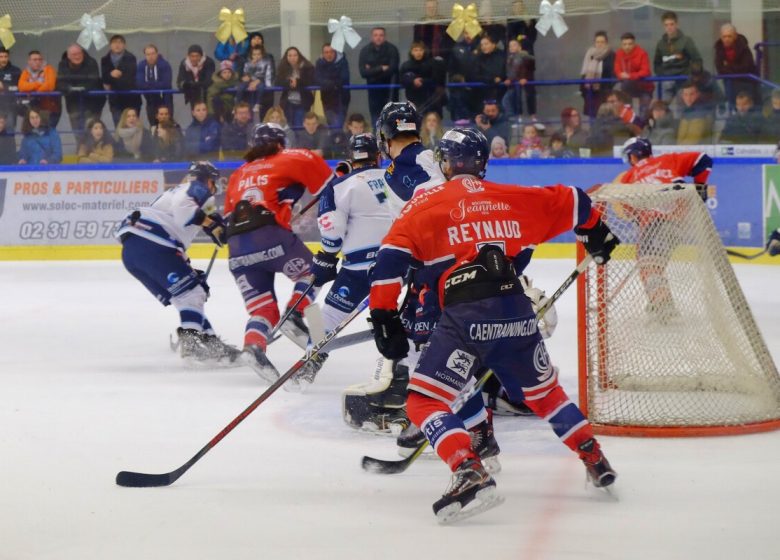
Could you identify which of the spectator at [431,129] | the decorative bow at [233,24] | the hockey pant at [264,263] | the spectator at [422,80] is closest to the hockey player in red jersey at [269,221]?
the hockey pant at [264,263]

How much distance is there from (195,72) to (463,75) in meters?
2.49

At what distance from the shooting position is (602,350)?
3955 mm

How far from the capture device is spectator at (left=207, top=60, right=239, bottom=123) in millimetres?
10211

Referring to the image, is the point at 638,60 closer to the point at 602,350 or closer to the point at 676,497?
the point at 602,350

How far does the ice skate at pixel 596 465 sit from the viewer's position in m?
3.03

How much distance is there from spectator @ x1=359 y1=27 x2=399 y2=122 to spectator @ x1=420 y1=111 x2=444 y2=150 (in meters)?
0.44

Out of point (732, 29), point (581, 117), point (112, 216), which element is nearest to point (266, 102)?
point (112, 216)

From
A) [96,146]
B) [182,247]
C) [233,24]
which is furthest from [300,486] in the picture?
[233,24]

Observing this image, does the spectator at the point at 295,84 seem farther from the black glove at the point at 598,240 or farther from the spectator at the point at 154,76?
the black glove at the point at 598,240

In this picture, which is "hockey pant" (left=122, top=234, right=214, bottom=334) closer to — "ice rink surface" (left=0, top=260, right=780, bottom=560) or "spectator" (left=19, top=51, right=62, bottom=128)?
"ice rink surface" (left=0, top=260, right=780, bottom=560)

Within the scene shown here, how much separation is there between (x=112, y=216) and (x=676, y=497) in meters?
7.47

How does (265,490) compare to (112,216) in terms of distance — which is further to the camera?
(112,216)

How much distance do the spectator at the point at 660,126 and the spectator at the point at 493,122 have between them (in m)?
1.16

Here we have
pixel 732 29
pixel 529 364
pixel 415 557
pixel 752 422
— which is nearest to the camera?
pixel 415 557
